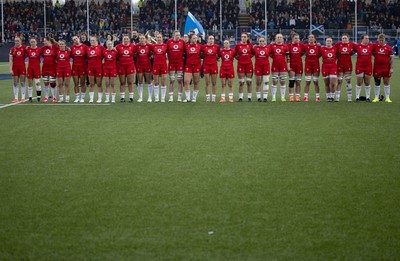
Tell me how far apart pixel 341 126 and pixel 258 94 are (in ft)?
17.0

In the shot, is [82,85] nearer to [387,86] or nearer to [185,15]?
[387,86]

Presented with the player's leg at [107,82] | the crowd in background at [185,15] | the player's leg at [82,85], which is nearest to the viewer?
the player's leg at [107,82]

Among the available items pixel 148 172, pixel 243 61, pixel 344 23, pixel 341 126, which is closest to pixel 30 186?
pixel 148 172

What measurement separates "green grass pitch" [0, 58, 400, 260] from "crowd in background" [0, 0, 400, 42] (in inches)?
1403

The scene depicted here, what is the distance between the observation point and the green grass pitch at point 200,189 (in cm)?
559

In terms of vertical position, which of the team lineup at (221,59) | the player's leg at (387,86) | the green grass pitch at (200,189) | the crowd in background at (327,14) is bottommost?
the green grass pitch at (200,189)

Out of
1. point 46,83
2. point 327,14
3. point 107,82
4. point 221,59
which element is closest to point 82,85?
point 107,82

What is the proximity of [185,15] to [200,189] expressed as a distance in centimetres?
4128

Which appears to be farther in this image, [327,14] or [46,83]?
[327,14]

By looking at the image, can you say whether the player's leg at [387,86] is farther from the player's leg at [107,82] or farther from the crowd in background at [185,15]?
the crowd in background at [185,15]

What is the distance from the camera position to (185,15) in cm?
4784

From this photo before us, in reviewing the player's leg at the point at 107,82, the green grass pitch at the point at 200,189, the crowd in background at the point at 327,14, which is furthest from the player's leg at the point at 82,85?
the crowd in background at the point at 327,14

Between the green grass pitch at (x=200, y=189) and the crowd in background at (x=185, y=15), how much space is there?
117ft

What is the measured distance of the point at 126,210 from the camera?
6.71 meters
